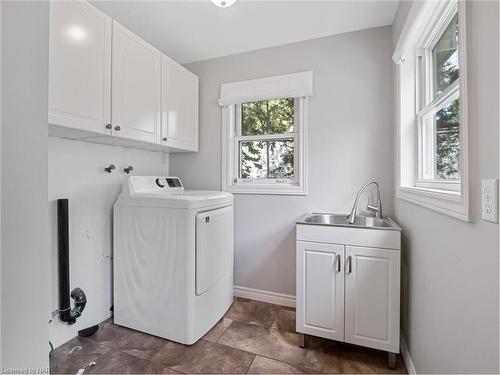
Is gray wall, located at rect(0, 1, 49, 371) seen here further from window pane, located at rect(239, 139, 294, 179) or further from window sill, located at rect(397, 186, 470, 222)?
window pane, located at rect(239, 139, 294, 179)

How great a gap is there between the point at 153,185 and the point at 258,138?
1125mm

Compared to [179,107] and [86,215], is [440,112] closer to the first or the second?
[179,107]

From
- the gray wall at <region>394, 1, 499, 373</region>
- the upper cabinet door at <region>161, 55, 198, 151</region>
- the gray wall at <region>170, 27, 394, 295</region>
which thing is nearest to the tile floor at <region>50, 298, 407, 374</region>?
the gray wall at <region>394, 1, 499, 373</region>

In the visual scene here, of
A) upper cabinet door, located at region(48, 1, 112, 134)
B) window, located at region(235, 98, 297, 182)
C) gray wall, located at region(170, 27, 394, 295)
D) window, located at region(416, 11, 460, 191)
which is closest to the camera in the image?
window, located at region(416, 11, 460, 191)

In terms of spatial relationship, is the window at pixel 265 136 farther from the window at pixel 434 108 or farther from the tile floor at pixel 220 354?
the tile floor at pixel 220 354

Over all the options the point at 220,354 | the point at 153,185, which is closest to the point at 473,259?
the point at 220,354

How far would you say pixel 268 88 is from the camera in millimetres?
2305

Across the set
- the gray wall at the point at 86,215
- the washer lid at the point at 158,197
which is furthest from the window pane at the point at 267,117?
the gray wall at the point at 86,215

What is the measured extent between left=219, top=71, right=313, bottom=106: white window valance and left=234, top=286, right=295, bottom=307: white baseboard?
6.21ft

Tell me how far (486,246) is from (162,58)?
2342 mm

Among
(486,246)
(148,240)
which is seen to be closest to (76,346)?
(148,240)

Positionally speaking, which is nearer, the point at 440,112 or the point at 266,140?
the point at 440,112

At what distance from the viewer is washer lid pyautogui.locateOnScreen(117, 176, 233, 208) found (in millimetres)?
1679

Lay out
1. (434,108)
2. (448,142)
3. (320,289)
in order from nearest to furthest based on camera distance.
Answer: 1. (448,142)
2. (434,108)
3. (320,289)
